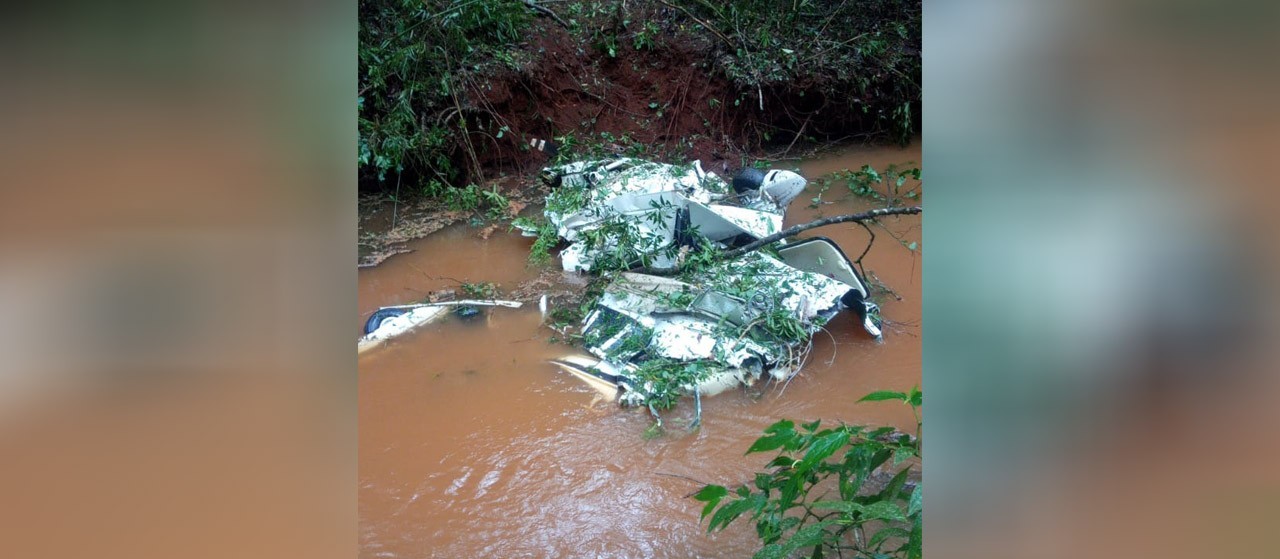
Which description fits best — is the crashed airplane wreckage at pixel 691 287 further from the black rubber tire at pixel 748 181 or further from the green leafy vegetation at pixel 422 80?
the green leafy vegetation at pixel 422 80

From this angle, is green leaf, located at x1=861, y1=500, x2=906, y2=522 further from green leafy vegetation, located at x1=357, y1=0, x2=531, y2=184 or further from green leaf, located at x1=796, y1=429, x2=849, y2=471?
green leafy vegetation, located at x1=357, y1=0, x2=531, y2=184

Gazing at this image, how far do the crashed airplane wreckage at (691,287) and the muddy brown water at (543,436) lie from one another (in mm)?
144

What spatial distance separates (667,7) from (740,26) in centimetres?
73

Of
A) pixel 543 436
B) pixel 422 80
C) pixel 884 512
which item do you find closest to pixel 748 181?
pixel 422 80

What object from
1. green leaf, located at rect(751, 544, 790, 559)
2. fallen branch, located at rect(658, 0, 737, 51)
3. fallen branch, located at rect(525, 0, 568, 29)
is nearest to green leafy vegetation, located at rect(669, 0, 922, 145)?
fallen branch, located at rect(658, 0, 737, 51)

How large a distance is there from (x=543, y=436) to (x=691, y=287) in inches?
52.3

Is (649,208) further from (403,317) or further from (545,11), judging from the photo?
(545,11)

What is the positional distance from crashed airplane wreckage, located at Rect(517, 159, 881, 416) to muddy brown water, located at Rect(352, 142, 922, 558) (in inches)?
5.7

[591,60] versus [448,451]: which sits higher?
[591,60]

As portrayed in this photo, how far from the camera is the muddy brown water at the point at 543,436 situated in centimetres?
309
